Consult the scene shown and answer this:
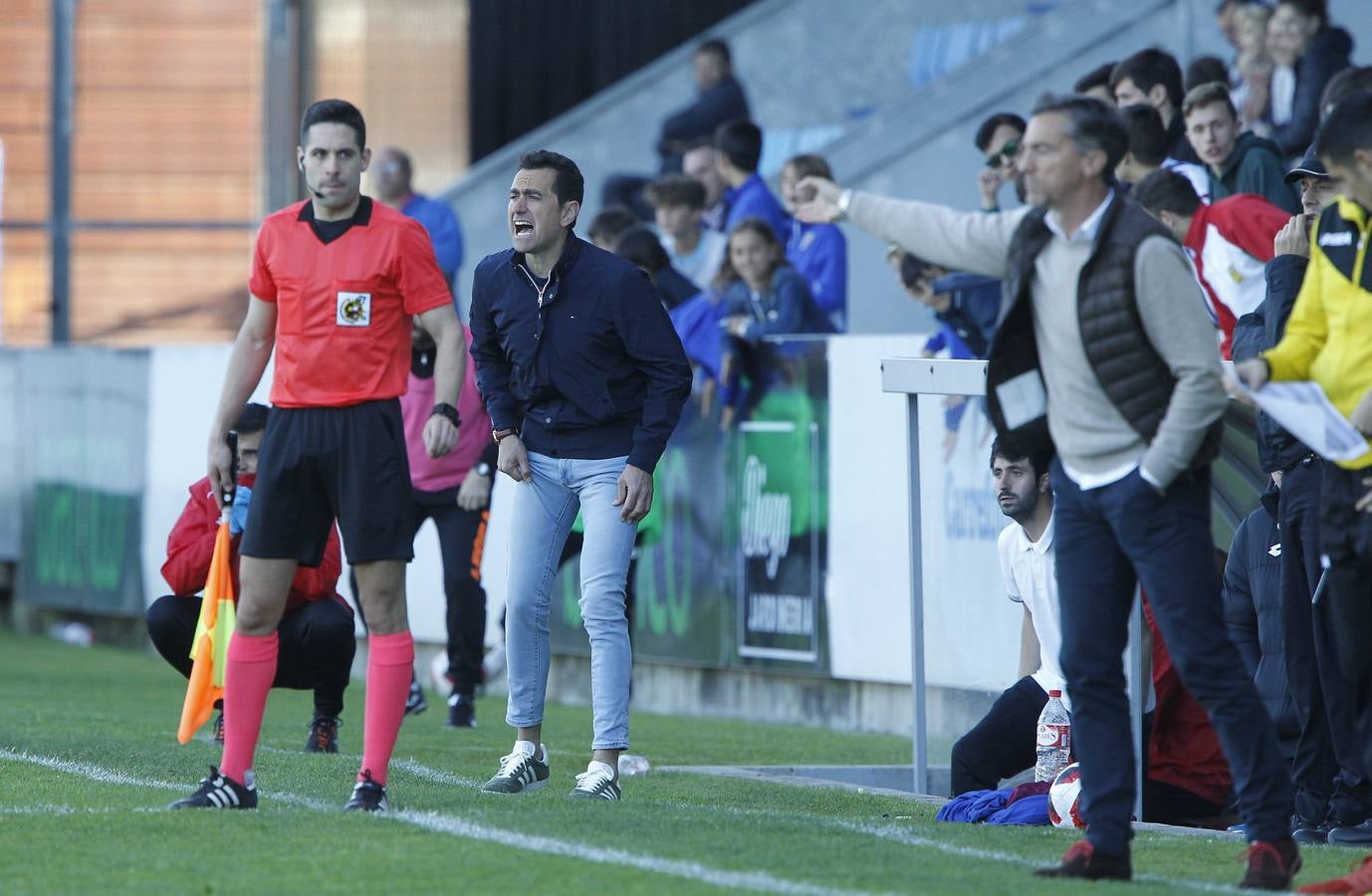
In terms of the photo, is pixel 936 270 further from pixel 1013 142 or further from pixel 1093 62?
pixel 1093 62

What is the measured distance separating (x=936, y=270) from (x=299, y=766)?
4.47 meters

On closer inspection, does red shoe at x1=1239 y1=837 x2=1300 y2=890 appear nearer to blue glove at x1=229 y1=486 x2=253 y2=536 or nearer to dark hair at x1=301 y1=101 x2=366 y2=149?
dark hair at x1=301 y1=101 x2=366 y2=149

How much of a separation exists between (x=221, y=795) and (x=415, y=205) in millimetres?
6866

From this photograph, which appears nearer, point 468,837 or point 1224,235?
point 468,837

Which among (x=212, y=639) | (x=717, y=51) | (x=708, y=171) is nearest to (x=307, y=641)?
(x=212, y=639)

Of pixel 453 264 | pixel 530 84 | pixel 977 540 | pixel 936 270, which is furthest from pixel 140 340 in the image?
pixel 977 540

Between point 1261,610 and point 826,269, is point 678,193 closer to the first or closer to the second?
point 826,269

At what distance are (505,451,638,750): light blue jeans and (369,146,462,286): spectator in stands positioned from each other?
523 cm

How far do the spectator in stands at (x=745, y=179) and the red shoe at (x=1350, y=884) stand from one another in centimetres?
785

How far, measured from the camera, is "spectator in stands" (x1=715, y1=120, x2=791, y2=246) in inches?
541

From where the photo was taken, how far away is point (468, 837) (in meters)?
6.78

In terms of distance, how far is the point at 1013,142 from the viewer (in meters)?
11.4

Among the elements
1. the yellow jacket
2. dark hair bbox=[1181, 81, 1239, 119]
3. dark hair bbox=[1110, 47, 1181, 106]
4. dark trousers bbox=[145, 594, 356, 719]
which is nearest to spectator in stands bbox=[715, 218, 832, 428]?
dark hair bbox=[1110, 47, 1181, 106]

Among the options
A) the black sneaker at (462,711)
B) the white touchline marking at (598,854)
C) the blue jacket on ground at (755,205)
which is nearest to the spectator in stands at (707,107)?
the blue jacket on ground at (755,205)
